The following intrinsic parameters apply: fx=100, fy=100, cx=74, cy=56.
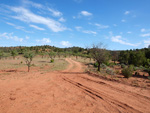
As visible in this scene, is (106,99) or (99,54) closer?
(106,99)

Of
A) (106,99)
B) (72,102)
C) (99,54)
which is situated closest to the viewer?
(72,102)

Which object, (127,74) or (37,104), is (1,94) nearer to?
(37,104)

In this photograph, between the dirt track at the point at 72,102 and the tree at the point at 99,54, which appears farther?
the tree at the point at 99,54

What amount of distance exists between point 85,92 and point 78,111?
2.66 metres

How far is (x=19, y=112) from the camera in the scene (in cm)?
566

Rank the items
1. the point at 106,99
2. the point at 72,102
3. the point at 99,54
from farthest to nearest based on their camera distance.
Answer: the point at 99,54 → the point at 106,99 → the point at 72,102

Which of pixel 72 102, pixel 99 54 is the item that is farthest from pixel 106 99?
pixel 99 54

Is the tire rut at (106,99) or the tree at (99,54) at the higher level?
the tree at (99,54)

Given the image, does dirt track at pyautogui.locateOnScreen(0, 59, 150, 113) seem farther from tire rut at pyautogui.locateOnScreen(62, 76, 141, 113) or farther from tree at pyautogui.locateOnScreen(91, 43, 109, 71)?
tree at pyautogui.locateOnScreen(91, 43, 109, 71)

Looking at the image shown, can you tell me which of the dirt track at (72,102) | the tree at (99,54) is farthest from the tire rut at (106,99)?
the tree at (99,54)

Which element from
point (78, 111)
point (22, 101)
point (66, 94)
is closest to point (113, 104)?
point (78, 111)

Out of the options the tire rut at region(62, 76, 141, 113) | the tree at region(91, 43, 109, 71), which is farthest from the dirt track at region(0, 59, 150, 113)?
the tree at region(91, 43, 109, 71)

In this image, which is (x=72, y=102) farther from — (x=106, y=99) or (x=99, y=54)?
(x=99, y=54)

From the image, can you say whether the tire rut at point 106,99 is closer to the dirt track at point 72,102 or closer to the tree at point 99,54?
the dirt track at point 72,102
